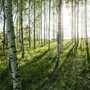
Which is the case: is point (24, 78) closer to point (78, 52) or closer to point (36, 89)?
point (36, 89)

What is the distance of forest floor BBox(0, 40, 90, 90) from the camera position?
73.0ft

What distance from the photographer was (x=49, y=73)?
25.1 m

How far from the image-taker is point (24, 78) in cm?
2412

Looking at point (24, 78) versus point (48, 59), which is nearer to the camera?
point (24, 78)

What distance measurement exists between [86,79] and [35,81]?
4.69m

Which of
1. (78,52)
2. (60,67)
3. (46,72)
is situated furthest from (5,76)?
(78,52)

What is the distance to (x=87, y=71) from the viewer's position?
25656 mm

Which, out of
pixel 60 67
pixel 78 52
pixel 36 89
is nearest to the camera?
pixel 36 89

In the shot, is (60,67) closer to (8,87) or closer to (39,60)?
(39,60)

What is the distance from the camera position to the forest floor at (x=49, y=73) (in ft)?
73.0

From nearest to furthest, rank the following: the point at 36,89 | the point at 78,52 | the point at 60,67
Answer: the point at 36,89
the point at 60,67
the point at 78,52

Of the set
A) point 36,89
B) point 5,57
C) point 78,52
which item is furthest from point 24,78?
point 78,52

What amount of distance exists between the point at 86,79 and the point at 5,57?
11725mm

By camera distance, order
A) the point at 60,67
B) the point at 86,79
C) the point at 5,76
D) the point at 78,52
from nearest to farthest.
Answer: the point at 86,79 → the point at 5,76 → the point at 60,67 → the point at 78,52
